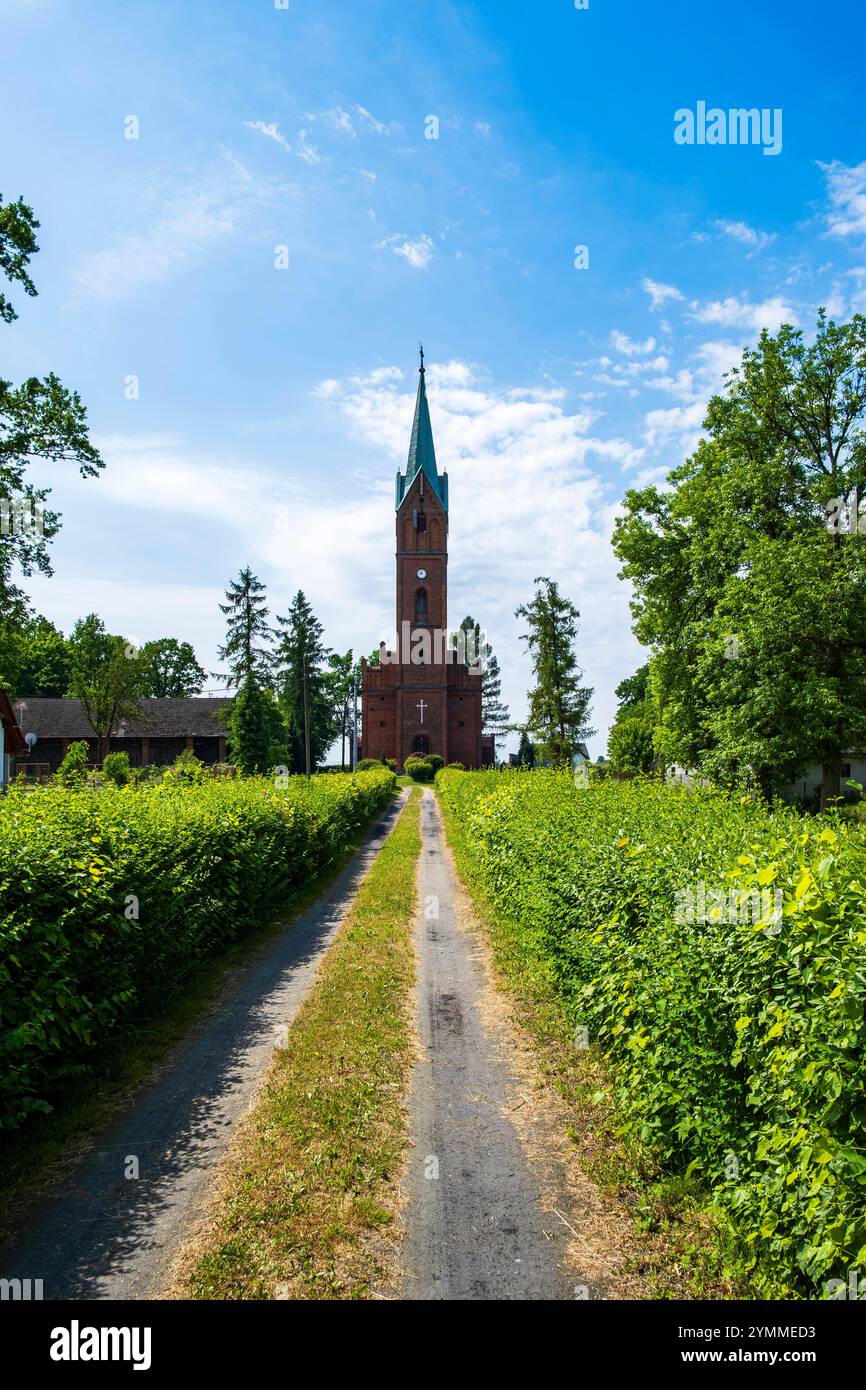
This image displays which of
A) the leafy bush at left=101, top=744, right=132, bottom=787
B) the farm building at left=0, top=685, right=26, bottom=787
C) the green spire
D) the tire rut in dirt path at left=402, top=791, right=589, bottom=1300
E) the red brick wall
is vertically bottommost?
the tire rut in dirt path at left=402, top=791, right=589, bottom=1300

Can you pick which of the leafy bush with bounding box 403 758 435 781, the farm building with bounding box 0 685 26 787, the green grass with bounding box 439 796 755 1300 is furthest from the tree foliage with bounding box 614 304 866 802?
the leafy bush with bounding box 403 758 435 781

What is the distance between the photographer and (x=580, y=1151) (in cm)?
479

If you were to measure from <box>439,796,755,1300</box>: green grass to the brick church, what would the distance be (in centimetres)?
5285

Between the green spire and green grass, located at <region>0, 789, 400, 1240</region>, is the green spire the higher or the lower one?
the higher one

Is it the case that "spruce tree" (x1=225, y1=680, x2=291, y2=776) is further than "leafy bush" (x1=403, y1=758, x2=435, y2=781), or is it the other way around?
"leafy bush" (x1=403, y1=758, x2=435, y2=781)

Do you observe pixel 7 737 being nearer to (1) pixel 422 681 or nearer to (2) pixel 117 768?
(2) pixel 117 768

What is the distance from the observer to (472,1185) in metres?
4.43

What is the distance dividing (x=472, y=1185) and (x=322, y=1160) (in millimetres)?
924

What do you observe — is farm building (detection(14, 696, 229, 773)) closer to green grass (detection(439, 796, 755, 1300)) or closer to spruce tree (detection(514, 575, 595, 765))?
spruce tree (detection(514, 575, 595, 765))

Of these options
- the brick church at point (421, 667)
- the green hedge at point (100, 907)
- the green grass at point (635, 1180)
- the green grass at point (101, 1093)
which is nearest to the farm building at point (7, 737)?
the green hedge at point (100, 907)

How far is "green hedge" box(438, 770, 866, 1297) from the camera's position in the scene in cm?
273

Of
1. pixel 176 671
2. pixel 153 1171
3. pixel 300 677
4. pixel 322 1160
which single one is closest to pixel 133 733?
pixel 300 677

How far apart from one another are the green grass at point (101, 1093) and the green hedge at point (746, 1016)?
11.3 feet

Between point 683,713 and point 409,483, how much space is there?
46.1 meters
